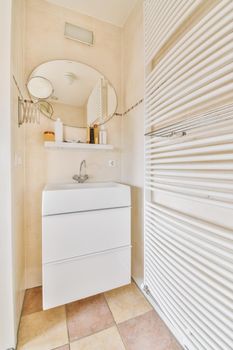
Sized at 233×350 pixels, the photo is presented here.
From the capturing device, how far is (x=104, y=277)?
1281 millimetres

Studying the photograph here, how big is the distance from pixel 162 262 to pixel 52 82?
168 centimetres

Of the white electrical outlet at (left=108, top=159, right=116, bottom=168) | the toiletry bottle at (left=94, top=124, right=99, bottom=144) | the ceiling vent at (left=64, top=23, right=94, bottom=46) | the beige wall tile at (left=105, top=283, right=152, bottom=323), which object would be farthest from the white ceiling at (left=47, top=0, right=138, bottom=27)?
the beige wall tile at (left=105, top=283, right=152, bottom=323)

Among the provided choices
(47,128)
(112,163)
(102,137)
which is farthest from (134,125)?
(47,128)

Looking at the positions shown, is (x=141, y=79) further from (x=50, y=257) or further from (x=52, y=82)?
(x=50, y=257)

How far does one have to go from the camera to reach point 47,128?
1.51 m

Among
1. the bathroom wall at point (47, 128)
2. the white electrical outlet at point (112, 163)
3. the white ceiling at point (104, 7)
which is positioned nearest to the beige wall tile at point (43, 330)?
the bathroom wall at point (47, 128)

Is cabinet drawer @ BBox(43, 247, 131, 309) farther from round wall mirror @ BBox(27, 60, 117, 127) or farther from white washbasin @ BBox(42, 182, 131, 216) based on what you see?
round wall mirror @ BBox(27, 60, 117, 127)

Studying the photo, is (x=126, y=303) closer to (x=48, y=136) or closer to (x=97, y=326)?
(x=97, y=326)

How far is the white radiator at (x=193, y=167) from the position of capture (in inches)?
26.7

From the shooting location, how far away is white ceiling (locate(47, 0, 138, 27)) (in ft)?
4.94

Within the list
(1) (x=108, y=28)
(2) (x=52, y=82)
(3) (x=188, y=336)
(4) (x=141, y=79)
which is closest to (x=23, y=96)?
(2) (x=52, y=82)

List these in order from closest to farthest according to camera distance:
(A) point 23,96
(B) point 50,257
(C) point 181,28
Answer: (C) point 181,28
(B) point 50,257
(A) point 23,96

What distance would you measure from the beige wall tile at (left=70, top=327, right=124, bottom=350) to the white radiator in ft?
1.13

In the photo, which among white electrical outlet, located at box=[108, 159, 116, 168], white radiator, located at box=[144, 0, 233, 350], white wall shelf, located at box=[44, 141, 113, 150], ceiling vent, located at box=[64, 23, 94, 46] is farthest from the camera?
white electrical outlet, located at box=[108, 159, 116, 168]
